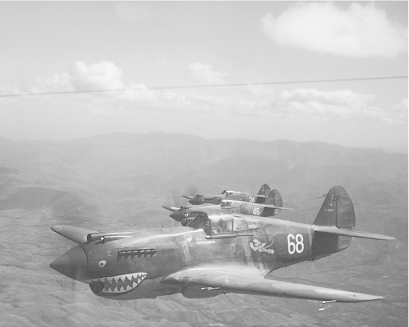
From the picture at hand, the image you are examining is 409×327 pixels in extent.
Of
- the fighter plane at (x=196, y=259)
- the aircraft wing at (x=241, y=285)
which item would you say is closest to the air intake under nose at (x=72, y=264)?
the fighter plane at (x=196, y=259)

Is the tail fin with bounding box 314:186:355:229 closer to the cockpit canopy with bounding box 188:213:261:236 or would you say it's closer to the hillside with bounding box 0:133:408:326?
the cockpit canopy with bounding box 188:213:261:236

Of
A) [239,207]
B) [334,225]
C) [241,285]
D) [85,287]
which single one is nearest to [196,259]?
[241,285]

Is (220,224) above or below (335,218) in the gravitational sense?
above

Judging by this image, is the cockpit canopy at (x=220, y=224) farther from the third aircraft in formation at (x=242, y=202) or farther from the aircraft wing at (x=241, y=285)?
the third aircraft in formation at (x=242, y=202)

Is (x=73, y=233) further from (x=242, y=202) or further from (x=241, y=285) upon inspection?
(x=242, y=202)

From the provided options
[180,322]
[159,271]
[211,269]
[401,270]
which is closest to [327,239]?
[211,269]

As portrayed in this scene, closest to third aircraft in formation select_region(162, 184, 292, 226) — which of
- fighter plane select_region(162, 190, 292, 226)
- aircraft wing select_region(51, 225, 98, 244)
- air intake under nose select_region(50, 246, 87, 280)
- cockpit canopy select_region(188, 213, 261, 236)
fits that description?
fighter plane select_region(162, 190, 292, 226)
